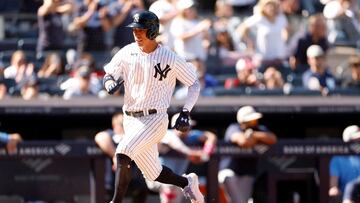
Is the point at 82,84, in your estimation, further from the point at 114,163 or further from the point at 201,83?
the point at 114,163

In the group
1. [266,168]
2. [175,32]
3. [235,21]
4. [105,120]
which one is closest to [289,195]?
[266,168]

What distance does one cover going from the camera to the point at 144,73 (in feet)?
25.3

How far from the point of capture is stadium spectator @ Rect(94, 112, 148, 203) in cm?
971

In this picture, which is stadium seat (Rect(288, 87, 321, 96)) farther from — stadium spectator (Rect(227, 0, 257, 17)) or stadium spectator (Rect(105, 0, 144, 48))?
stadium spectator (Rect(227, 0, 257, 17))

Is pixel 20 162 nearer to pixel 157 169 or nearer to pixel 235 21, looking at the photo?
pixel 157 169

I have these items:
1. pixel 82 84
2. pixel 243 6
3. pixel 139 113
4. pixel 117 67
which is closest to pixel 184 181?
pixel 139 113

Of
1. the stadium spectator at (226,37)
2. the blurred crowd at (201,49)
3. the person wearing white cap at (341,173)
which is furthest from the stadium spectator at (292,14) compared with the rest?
A: the person wearing white cap at (341,173)

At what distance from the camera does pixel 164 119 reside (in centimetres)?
784

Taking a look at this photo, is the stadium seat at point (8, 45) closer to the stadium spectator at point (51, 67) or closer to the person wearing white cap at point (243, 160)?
the stadium spectator at point (51, 67)

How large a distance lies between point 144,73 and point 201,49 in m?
4.74

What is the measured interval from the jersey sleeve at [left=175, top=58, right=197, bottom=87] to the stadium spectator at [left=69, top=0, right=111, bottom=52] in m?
4.72

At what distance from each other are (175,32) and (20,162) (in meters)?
2.85

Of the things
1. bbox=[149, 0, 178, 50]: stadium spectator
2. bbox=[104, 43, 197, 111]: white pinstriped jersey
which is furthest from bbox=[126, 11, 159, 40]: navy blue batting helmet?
bbox=[149, 0, 178, 50]: stadium spectator

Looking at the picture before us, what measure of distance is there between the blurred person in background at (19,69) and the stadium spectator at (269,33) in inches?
104
